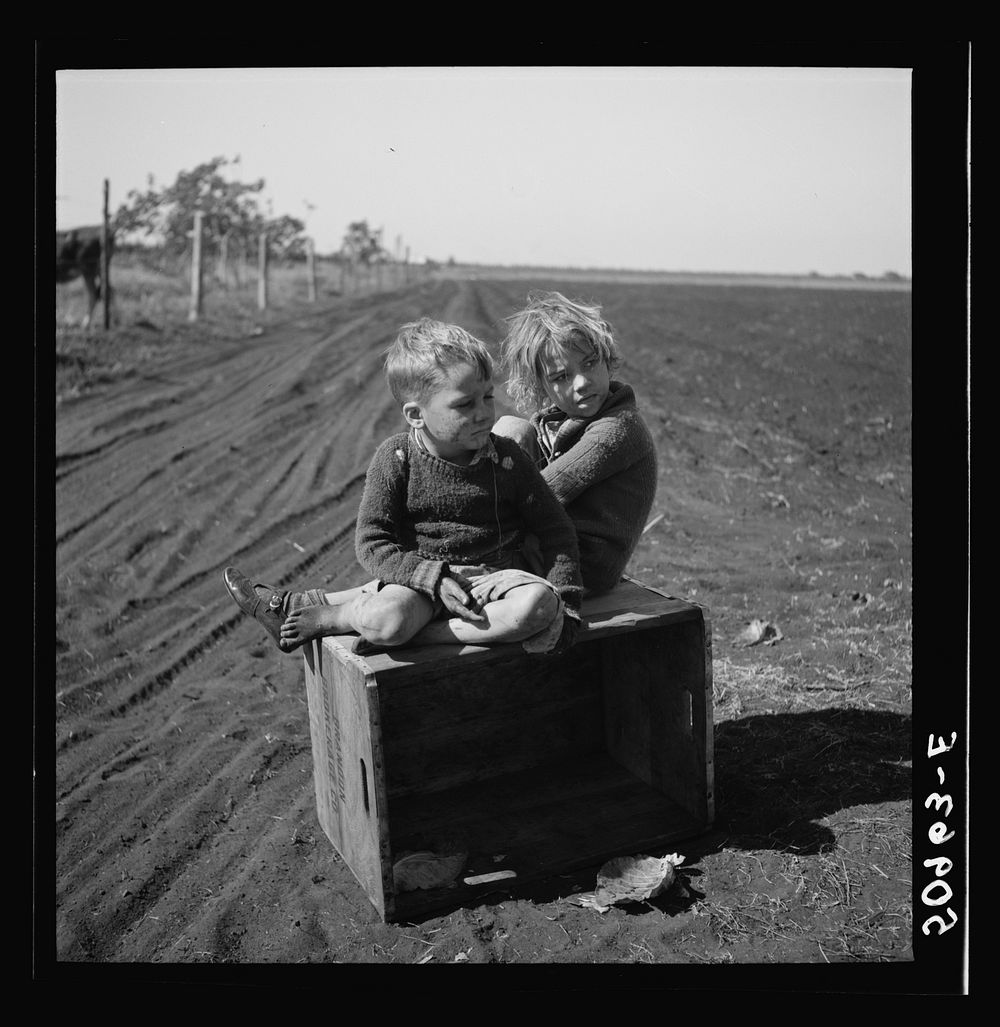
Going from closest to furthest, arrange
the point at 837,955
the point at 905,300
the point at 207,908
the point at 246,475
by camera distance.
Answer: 1. the point at 837,955
2. the point at 207,908
3. the point at 246,475
4. the point at 905,300

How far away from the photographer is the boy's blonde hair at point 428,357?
3.11m

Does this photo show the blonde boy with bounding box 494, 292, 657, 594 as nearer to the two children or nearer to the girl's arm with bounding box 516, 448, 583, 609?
the two children

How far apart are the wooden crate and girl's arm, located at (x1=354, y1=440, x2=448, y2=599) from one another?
0.23 m

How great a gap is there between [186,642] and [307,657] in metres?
2.53

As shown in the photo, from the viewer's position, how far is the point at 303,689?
4863mm

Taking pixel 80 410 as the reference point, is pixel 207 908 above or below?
below

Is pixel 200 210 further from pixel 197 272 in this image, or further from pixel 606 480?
pixel 606 480

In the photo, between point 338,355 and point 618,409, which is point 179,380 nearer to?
point 338,355

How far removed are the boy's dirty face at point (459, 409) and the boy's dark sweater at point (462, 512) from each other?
11 centimetres

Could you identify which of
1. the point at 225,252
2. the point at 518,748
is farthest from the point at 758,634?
the point at 225,252

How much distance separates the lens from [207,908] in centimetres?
330

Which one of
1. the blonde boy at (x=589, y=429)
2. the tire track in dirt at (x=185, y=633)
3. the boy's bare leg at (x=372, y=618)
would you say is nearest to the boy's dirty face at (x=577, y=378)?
the blonde boy at (x=589, y=429)

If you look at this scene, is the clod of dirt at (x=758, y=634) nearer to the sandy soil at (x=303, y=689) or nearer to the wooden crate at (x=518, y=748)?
the sandy soil at (x=303, y=689)

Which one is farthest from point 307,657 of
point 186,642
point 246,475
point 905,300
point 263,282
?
point 905,300
